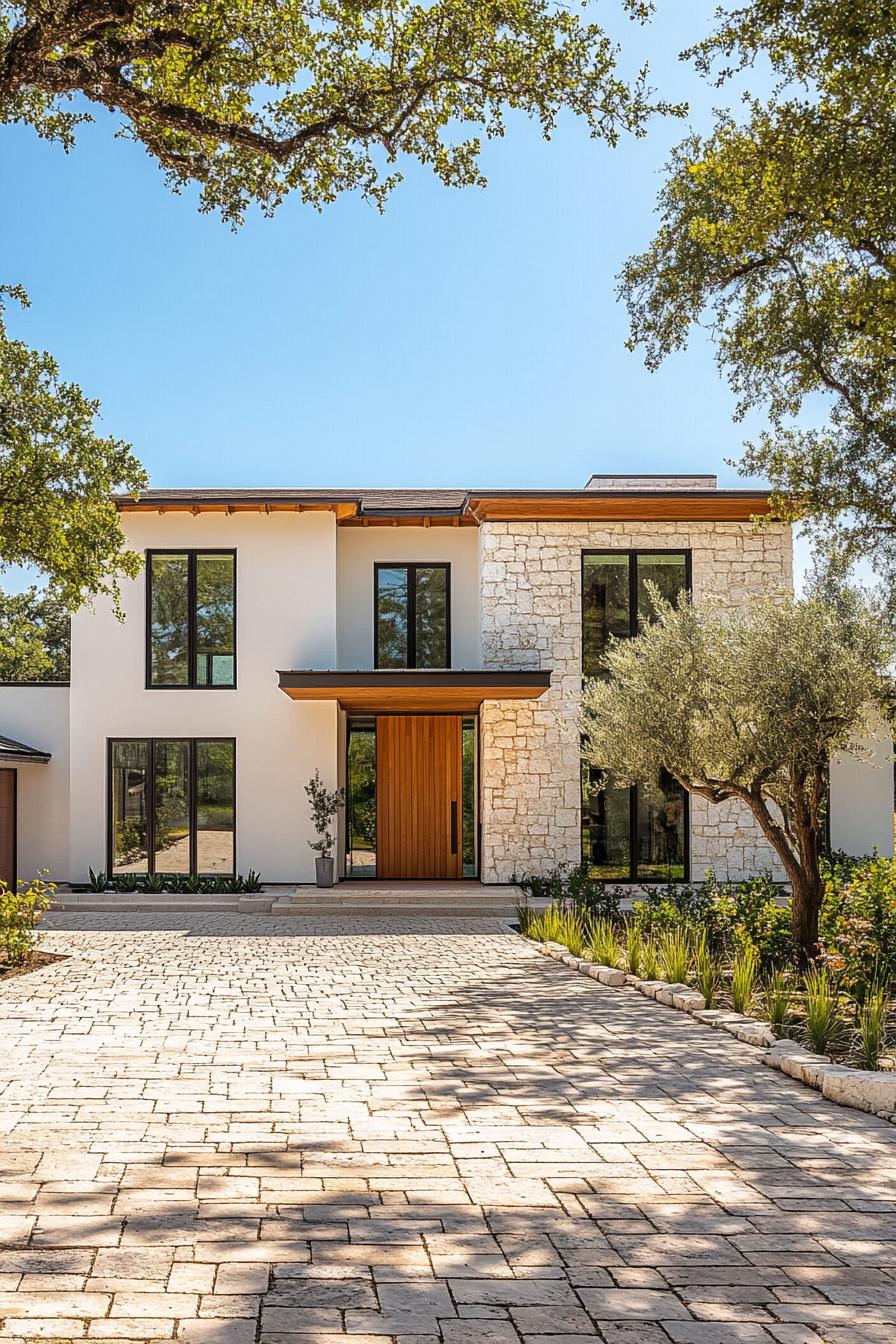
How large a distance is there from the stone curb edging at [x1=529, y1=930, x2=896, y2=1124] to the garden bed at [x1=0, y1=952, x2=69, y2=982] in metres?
5.52

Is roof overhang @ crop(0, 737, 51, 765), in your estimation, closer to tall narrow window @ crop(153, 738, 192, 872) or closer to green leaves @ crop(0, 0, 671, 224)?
tall narrow window @ crop(153, 738, 192, 872)

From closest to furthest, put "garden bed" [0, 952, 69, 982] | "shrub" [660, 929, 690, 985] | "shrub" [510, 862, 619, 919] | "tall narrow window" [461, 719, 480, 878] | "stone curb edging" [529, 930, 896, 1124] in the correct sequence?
"stone curb edging" [529, 930, 896, 1124], "shrub" [660, 929, 690, 985], "garden bed" [0, 952, 69, 982], "shrub" [510, 862, 619, 919], "tall narrow window" [461, 719, 480, 878]

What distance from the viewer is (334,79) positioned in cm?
756

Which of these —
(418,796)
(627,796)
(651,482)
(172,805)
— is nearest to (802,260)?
(627,796)

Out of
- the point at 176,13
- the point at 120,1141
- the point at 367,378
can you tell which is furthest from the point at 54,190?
the point at 120,1141

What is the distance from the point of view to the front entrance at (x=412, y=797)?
1978cm

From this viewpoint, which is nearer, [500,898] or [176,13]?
[176,13]

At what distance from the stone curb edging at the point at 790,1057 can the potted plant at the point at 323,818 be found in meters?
8.56

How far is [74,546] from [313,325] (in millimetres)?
5732

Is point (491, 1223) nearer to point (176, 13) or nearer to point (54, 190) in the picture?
point (176, 13)

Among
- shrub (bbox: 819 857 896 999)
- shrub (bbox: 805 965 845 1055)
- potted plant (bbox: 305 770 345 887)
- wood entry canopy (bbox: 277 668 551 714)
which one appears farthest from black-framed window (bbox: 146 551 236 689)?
shrub (bbox: 805 965 845 1055)

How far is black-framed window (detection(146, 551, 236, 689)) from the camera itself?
1866cm

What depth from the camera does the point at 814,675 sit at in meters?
9.63

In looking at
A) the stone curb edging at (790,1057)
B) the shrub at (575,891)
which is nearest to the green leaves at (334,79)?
the stone curb edging at (790,1057)
